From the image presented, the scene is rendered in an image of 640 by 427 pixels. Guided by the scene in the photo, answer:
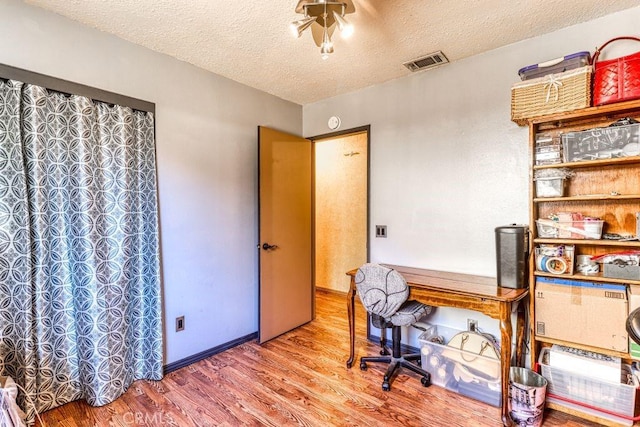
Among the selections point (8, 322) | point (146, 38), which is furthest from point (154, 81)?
point (8, 322)

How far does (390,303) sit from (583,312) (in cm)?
112

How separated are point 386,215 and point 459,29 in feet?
5.03

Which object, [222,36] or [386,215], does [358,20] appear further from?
[386,215]

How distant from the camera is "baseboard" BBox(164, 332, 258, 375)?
248 cm

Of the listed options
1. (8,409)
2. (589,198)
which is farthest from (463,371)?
(8,409)

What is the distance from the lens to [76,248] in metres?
1.99

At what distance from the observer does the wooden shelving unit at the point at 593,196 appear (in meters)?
1.81

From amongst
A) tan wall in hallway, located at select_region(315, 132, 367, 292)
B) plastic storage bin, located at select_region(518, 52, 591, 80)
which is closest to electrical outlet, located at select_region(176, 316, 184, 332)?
tan wall in hallway, located at select_region(315, 132, 367, 292)

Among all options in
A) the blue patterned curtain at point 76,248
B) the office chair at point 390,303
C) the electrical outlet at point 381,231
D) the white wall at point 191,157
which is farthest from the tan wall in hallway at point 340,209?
the blue patterned curtain at point 76,248

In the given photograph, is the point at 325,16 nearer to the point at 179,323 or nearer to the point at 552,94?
the point at 552,94

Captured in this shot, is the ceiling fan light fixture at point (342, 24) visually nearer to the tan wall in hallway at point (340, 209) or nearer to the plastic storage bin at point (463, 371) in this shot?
the plastic storage bin at point (463, 371)

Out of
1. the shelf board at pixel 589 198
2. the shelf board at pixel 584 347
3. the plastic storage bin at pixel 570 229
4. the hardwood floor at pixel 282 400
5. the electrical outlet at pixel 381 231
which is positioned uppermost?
the shelf board at pixel 589 198

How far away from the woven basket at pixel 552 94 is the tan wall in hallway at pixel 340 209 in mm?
2343

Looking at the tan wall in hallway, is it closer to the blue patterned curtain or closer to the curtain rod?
the curtain rod
